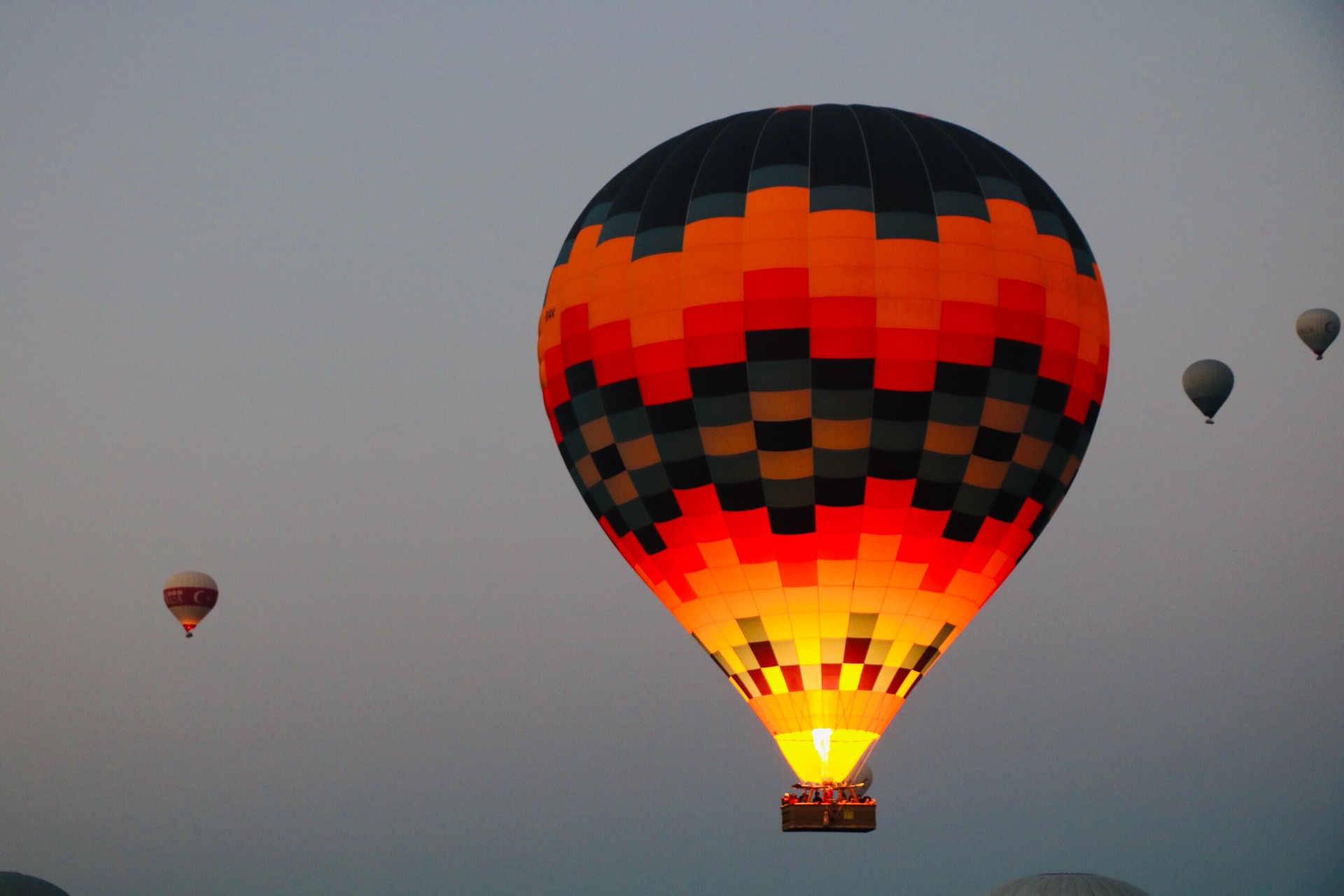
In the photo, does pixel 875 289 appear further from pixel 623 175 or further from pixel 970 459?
pixel 623 175

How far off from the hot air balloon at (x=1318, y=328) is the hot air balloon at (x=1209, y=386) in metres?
2.73

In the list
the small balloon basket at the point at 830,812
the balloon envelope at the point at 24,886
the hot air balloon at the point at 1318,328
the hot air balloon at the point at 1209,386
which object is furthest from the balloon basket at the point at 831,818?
the balloon envelope at the point at 24,886

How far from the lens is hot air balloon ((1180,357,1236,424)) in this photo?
31.5m

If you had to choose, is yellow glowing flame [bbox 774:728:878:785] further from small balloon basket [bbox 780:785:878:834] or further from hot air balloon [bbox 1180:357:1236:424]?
hot air balloon [bbox 1180:357:1236:424]

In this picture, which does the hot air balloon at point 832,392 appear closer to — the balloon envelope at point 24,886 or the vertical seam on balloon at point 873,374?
the vertical seam on balloon at point 873,374

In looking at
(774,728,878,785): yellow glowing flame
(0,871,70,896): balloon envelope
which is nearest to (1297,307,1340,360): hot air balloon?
(774,728,878,785): yellow glowing flame

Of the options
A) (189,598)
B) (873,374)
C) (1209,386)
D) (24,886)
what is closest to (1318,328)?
(1209,386)

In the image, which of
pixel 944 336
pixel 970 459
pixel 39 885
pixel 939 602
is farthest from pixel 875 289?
pixel 39 885

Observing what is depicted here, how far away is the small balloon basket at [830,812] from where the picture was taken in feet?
56.7

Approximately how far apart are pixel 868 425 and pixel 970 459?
3.86 ft

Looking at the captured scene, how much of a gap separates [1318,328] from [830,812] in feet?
66.2

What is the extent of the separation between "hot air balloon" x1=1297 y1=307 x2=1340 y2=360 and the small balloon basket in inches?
774

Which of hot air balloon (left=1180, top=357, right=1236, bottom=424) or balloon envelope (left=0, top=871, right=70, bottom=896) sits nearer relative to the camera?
hot air balloon (left=1180, top=357, right=1236, bottom=424)

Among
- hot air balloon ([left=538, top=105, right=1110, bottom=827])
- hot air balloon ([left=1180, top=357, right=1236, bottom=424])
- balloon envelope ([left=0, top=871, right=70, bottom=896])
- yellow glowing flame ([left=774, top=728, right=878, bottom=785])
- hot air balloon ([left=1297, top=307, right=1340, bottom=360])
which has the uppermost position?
hot air balloon ([left=1297, top=307, right=1340, bottom=360])
